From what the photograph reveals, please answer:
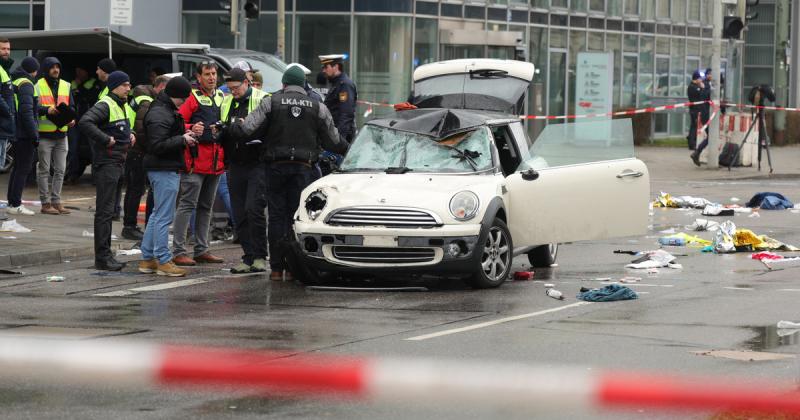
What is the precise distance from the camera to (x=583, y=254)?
1669cm

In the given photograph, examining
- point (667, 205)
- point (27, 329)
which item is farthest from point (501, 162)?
point (667, 205)

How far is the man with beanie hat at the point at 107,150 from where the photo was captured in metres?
14.8

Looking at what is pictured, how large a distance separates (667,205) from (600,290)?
10572 millimetres

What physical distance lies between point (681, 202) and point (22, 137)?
9.59m

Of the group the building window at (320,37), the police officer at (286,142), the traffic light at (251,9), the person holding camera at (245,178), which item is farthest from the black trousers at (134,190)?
the building window at (320,37)

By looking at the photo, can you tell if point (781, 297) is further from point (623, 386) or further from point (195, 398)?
point (195, 398)

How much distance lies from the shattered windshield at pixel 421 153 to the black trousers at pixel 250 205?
36.8 inches

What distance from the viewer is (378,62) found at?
119ft

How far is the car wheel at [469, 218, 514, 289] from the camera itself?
13164 mm

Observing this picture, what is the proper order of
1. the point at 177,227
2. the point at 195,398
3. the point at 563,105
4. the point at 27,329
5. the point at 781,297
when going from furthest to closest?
1. the point at 563,105
2. the point at 177,227
3. the point at 781,297
4. the point at 27,329
5. the point at 195,398

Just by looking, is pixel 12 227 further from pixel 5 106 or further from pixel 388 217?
pixel 388 217

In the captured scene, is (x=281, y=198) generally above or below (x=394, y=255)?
above

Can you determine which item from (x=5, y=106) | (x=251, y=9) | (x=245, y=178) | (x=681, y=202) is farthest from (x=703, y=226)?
(x=251, y=9)

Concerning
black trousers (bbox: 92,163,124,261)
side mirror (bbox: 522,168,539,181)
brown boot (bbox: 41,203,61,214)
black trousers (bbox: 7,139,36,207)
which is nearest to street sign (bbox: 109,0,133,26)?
black trousers (bbox: 7,139,36,207)
